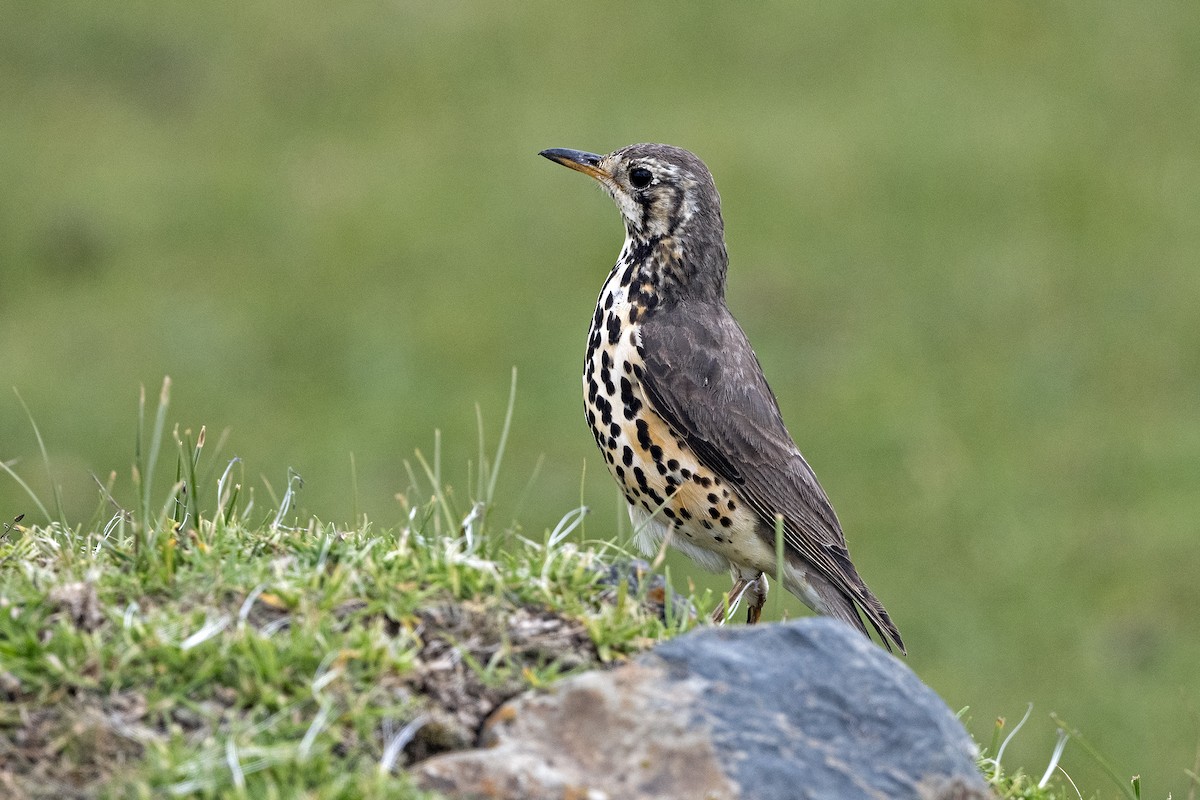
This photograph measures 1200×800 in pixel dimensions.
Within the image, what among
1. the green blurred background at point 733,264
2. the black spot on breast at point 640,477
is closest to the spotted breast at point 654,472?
the black spot on breast at point 640,477

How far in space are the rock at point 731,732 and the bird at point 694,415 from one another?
1.83 m

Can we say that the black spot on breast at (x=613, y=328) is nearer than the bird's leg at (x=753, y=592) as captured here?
No

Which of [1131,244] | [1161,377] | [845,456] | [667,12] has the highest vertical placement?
[667,12]

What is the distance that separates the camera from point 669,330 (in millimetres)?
6969

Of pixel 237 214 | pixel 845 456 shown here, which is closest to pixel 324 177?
pixel 237 214

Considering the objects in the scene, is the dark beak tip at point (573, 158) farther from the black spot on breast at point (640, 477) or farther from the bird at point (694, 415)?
the black spot on breast at point (640, 477)

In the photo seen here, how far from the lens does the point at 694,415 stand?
22.2 ft

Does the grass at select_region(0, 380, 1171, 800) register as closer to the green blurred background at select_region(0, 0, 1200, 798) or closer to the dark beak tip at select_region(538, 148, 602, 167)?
the dark beak tip at select_region(538, 148, 602, 167)

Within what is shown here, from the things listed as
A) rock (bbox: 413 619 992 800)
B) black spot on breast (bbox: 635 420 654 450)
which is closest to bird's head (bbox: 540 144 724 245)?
black spot on breast (bbox: 635 420 654 450)

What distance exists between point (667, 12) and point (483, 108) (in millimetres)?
2902

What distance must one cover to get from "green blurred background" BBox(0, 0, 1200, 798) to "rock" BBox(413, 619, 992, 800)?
6712 millimetres

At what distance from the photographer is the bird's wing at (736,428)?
267 inches

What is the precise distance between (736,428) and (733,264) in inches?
379

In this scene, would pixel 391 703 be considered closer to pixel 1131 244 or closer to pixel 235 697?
pixel 235 697
